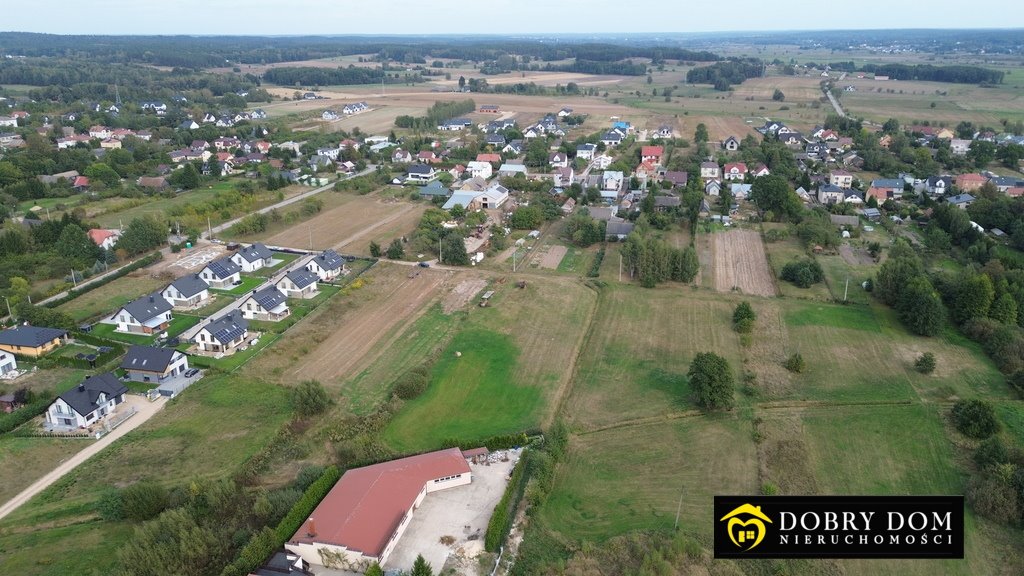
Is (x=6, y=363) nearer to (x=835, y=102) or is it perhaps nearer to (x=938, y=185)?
(x=938, y=185)

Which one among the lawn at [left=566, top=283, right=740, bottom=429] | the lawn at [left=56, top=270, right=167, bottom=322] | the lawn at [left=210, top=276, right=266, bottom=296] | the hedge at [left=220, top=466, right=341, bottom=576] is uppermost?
the lawn at [left=56, top=270, right=167, bottom=322]

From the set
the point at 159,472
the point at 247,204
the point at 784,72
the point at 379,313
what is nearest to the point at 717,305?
the point at 379,313

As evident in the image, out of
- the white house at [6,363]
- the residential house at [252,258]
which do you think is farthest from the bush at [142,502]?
the residential house at [252,258]

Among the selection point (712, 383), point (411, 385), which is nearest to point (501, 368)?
point (411, 385)

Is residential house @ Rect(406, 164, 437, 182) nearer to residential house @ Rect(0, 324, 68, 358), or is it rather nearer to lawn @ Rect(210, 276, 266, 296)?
lawn @ Rect(210, 276, 266, 296)

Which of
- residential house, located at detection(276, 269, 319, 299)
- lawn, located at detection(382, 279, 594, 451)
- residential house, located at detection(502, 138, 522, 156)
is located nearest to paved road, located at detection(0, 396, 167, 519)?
lawn, located at detection(382, 279, 594, 451)

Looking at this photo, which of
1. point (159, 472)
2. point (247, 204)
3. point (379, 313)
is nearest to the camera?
point (159, 472)

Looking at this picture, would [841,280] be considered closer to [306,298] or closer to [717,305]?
[717,305]

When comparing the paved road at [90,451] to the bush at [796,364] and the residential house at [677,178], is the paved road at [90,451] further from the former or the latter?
the residential house at [677,178]
